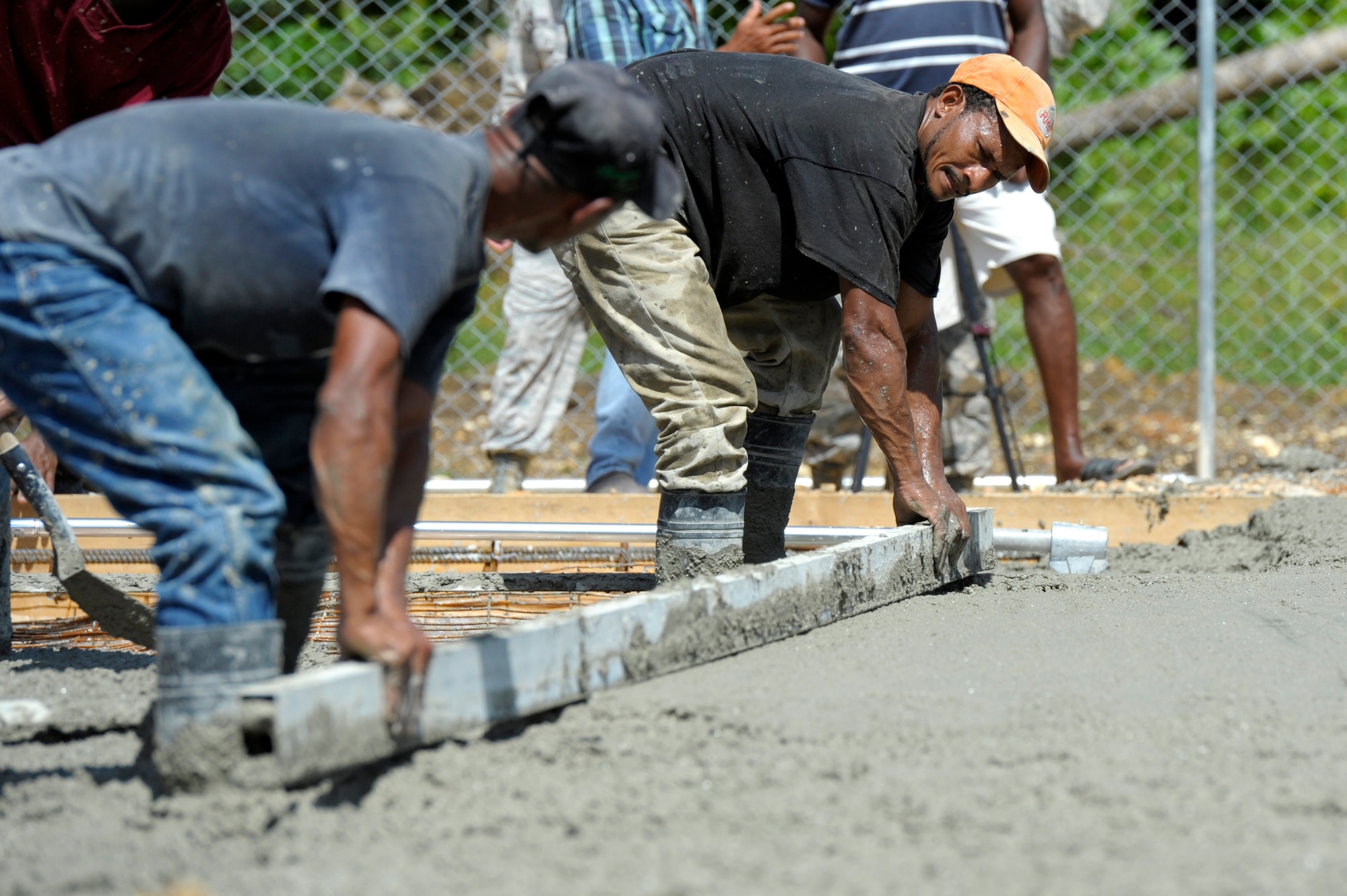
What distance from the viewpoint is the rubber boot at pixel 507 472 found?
4820 millimetres

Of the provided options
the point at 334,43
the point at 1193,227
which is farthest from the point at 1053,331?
the point at 334,43

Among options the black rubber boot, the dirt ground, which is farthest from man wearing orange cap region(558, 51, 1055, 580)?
the black rubber boot

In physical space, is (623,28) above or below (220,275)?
above

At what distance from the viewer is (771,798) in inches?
69.5

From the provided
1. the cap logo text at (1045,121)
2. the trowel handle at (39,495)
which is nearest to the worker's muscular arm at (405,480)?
the trowel handle at (39,495)

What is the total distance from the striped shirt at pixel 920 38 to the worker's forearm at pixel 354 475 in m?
3.29

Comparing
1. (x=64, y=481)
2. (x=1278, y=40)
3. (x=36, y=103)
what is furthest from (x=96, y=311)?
(x=1278, y=40)

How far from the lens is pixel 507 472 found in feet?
15.8

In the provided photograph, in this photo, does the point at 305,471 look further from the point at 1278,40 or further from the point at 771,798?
the point at 1278,40

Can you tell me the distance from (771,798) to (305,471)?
0.98m

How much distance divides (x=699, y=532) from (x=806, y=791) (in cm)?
127

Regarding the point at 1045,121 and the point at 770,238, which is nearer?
the point at 1045,121

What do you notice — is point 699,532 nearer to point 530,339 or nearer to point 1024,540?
point 1024,540

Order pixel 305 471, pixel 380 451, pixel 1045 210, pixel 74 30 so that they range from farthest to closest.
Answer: pixel 1045 210
pixel 74 30
pixel 305 471
pixel 380 451
